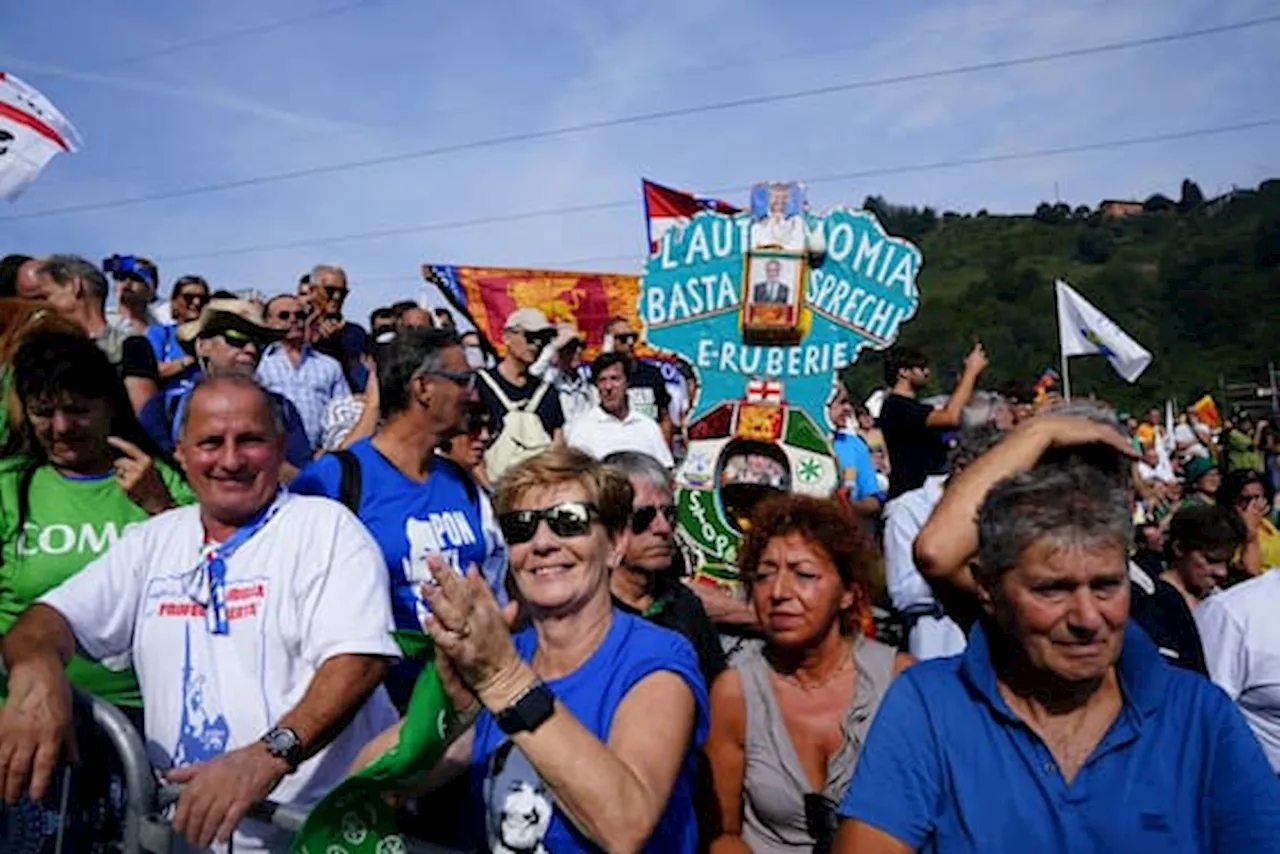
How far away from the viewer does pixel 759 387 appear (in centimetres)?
606

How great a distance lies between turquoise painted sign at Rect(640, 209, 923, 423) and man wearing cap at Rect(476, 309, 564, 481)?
0.66 metres

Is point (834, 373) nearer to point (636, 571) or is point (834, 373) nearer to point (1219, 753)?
point (636, 571)

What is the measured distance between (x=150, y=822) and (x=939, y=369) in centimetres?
7453

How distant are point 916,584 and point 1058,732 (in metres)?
2.32

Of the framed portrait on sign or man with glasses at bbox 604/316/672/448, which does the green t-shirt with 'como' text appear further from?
man with glasses at bbox 604/316/672/448

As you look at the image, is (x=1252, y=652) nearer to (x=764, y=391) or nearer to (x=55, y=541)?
(x=764, y=391)

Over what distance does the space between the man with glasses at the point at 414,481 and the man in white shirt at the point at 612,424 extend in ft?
7.98

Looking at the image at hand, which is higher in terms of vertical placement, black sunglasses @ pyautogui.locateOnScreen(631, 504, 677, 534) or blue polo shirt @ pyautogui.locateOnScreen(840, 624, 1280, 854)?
black sunglasses @ pyautogui.locateOnScreen(631, 504, 677, 534)

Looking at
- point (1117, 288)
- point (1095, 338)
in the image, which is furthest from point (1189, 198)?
point (1095, 338)

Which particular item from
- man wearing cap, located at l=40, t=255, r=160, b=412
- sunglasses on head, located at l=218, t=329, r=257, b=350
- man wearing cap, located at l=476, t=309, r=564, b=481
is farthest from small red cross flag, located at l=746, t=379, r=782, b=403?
man wearing cap, located at l=40, t=255, r=160, b=412

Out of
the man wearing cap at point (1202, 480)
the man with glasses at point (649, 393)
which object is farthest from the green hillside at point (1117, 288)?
the man with glasses at point (649, 393)

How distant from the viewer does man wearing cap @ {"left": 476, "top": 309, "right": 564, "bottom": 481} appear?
6238 mm

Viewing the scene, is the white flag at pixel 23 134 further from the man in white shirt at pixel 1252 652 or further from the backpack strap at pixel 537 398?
the man in white shirt at pixel 1252 652

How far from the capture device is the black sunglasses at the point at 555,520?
8.02 ft
